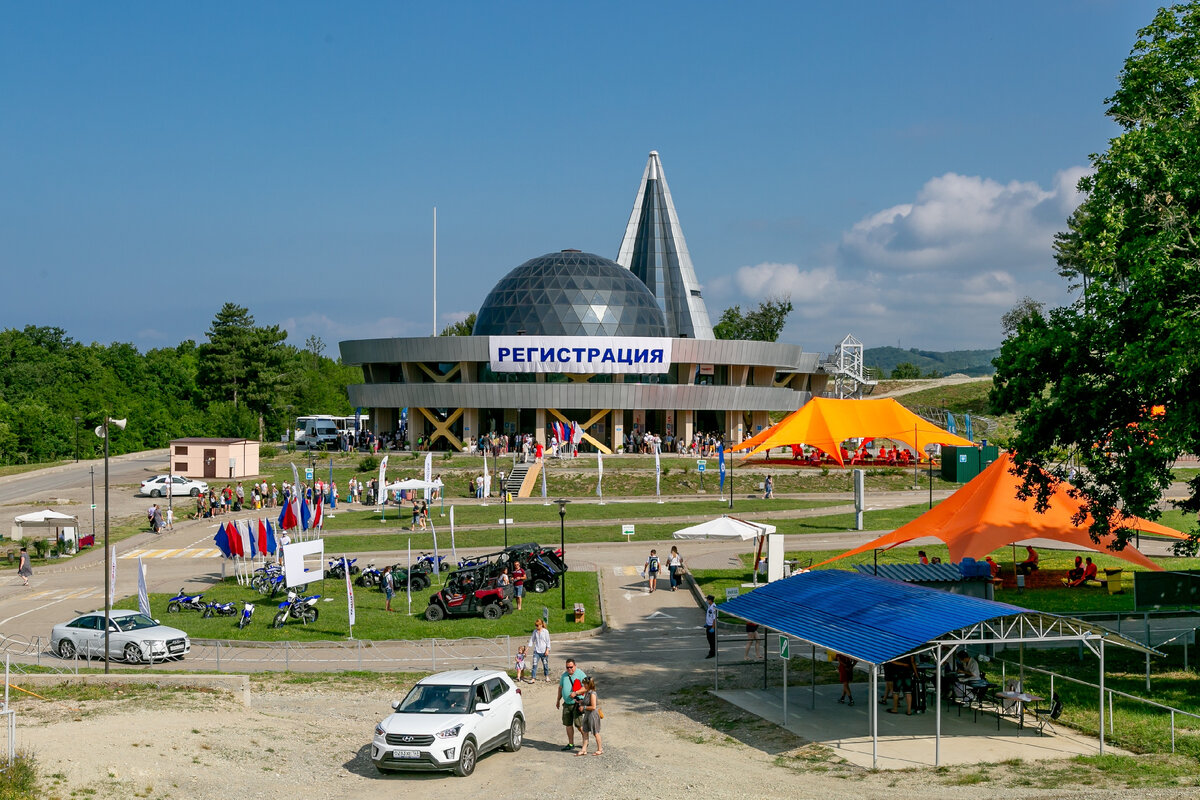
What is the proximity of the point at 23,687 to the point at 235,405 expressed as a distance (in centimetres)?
8832

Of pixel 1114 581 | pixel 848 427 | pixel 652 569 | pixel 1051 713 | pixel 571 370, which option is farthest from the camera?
pixel 571 370

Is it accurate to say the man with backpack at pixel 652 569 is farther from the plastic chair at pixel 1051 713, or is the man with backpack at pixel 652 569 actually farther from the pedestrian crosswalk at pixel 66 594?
the pedestrian crosswalk at pixel 66 594

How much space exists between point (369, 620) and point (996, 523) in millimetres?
17314

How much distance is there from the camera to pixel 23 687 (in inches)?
800

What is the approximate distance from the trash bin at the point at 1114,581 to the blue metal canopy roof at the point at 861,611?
1313 centimetres

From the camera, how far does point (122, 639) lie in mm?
24891

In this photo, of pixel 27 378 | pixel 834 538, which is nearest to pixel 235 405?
pixel 27 378

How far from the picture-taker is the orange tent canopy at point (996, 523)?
27.7 metres

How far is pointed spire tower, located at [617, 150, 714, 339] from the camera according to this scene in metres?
101

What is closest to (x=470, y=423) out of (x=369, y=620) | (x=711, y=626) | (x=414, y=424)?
(x=414, y=424)

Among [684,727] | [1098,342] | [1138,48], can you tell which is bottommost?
[684,727]

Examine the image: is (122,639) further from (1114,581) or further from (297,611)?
(1114,581)

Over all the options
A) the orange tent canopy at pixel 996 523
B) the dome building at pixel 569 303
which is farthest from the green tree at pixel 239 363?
the orange tent canopy at pixel 996 523

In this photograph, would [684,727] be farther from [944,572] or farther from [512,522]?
[512,522]
